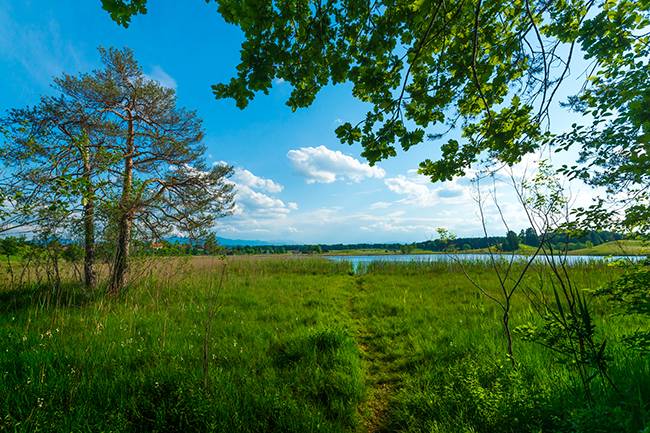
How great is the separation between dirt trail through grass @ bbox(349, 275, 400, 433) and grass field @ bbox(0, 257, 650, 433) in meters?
0.02

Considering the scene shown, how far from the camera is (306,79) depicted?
104 inches

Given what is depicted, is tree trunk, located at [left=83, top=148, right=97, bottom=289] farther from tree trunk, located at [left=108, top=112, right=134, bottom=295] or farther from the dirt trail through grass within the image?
the dirt trail through grass

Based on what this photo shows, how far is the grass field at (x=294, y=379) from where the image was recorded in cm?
226

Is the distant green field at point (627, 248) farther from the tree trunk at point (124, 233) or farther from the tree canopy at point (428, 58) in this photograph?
the tree trunk at point (124, 233)

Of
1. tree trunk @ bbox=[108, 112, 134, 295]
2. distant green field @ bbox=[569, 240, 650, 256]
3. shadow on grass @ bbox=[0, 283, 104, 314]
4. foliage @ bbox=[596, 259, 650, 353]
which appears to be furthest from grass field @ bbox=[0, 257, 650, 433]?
tree trunk @ bbox=[108, 112, 134, 295]

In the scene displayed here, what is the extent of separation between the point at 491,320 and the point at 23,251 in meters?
9.96

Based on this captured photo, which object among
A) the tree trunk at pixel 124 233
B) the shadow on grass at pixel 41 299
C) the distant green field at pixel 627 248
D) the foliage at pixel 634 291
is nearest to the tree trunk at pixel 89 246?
the shadow on grass at pixel 41 299

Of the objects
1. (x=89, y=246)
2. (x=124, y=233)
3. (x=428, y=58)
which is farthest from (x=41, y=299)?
(x=428, y=58)

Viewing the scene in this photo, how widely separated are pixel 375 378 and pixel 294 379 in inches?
49.3

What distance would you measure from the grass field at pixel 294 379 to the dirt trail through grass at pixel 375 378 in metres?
0.02

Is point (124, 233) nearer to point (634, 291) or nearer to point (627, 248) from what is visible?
point (634, 291)

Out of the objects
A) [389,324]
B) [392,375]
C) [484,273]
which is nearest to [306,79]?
[392,375]

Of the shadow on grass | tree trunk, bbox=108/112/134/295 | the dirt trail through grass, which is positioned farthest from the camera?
tree trunk, bbox=108/112/134/295

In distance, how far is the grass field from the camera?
2.26 meters
